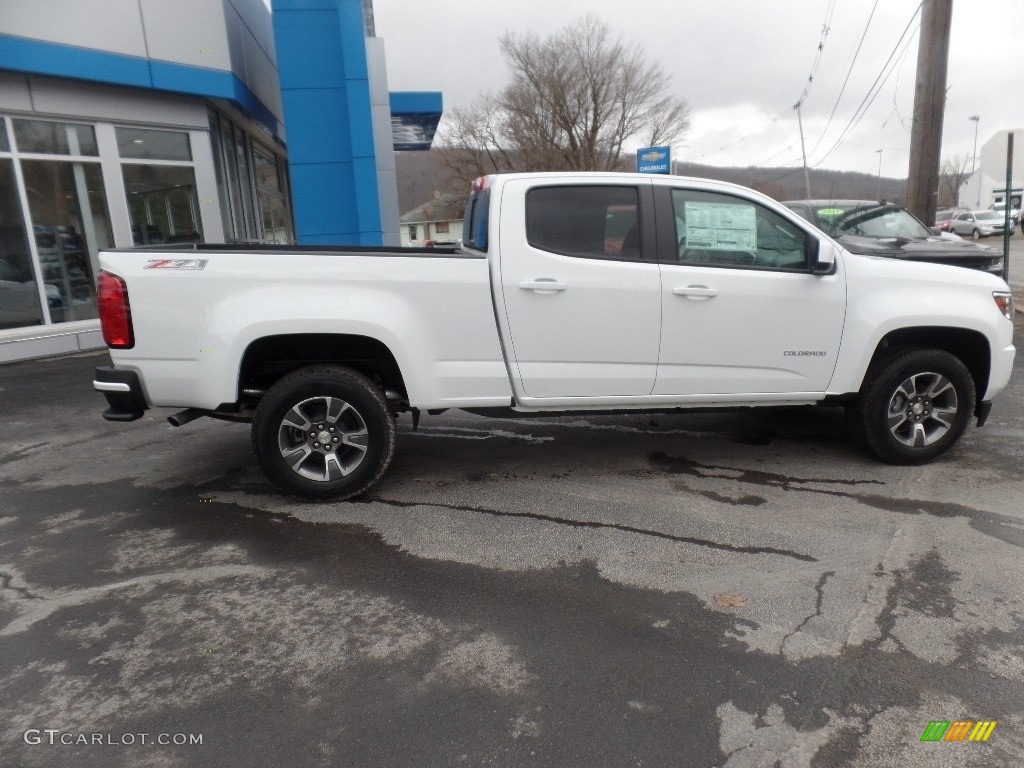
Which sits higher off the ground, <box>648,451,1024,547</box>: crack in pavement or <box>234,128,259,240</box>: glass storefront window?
<box>234,128,259,240</box>: glass storefront window

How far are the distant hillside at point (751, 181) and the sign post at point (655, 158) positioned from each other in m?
13.2

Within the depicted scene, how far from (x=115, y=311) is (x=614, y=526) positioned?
3.06 meters

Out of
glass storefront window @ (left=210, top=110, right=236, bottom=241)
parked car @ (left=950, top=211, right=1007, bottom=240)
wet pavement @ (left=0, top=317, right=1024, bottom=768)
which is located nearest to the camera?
wet pavement @ (left=0, top=317, right=1024, bottom=768)

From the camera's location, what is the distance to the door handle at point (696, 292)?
4383 mm

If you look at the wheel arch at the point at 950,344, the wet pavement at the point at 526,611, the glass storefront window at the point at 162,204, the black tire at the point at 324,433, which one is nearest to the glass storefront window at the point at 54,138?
the glass storefront window at the point at 162,204

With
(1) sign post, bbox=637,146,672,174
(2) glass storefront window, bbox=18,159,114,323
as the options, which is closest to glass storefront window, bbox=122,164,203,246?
(2) glass storefront window, bbox=18,159,114,323

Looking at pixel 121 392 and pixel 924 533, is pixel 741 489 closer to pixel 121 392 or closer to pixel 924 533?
pixel 924 533

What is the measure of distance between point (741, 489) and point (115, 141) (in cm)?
1103

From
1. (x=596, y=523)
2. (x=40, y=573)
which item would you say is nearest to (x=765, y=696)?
(x=596, y=523)

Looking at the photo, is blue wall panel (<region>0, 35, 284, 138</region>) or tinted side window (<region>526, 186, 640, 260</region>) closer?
tinted side window (<region>526, 186, 640, 260</region>)

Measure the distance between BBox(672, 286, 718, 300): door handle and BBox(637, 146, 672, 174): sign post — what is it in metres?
17.8

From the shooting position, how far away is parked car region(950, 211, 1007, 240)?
35594 mm

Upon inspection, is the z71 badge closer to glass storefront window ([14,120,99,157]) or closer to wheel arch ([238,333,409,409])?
wheel arch ([238,333,409,409])

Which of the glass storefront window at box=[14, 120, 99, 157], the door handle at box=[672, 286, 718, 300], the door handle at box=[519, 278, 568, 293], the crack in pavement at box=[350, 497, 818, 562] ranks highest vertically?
the glass storefront window at box=[14, 120, 99, 157]
